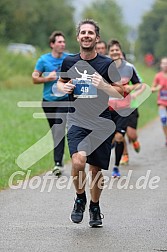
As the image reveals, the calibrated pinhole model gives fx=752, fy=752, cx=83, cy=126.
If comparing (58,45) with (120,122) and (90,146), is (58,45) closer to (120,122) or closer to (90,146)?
(120,122)

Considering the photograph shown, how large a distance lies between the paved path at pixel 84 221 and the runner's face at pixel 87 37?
1.87 metres

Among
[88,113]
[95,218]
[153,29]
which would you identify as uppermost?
[88,113]

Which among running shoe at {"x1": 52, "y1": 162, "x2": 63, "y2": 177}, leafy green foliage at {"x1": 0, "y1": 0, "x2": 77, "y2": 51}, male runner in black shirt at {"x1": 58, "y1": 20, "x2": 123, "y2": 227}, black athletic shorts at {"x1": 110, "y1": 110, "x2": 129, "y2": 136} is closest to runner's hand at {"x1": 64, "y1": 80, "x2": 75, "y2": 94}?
male runner in black shirt at {"x1": 58, "y1": 20, "x2": 123, "y2": 227}

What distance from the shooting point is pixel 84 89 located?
7699mm

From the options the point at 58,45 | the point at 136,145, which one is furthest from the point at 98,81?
the point at 136,145

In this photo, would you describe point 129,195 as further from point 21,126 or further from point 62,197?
point 21,126

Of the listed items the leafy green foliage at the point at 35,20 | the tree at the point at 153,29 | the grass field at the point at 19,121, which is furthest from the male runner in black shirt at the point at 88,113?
the tree at the point at 153,29

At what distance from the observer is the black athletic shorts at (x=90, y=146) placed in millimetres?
7695

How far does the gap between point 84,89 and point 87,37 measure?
0.53 meters

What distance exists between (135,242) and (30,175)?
4.67 metres

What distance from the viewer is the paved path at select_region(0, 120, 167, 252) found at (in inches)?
274

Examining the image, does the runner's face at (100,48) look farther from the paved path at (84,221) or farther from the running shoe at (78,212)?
the running shoe at (78,212)

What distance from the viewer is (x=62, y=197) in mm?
9711

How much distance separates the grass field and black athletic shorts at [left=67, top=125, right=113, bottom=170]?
9.52 ft
